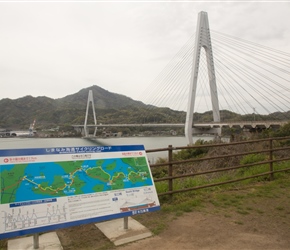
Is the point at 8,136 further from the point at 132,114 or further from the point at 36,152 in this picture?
the point at 36,152

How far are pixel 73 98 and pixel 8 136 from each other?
5178cm

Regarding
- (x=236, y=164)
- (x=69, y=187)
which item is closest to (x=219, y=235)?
(x=69, y=187)

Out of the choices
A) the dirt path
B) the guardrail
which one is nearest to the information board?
the dirt path

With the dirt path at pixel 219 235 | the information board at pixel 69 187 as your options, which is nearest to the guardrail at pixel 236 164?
the dirt path at pixel 219 235

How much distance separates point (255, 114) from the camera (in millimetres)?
22547

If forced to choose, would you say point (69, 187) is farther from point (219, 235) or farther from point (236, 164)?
point (236, 164)

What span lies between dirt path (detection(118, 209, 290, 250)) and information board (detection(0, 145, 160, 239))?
0.36m

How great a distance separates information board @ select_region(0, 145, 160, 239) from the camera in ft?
6.91

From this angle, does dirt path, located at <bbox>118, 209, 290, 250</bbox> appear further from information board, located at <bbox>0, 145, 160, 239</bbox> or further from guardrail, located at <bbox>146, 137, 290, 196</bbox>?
guardrail, located at <bbox>146, 137, 290, 196</bbox>

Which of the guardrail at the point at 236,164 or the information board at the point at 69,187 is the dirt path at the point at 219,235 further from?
the guardrail at the point at 236,164

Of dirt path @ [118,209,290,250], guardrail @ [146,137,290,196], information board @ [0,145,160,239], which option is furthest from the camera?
guardrail @ [146,137,290,196]

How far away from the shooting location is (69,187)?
236cm

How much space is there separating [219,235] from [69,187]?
1627mm

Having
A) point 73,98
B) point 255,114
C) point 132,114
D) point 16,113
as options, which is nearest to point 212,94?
point 255,114
